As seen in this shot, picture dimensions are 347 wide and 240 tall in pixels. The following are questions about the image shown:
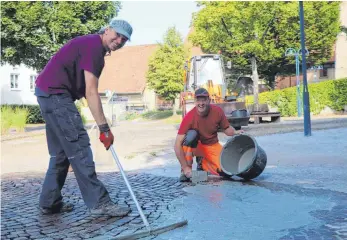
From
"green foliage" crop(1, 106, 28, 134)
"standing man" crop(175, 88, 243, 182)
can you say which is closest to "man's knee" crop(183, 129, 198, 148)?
"standing man" crop(175, 88, 243, 182)

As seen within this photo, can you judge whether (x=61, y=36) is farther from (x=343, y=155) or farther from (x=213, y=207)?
(x=213, y=207)

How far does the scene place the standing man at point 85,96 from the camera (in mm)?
4023

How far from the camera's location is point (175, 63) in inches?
1597

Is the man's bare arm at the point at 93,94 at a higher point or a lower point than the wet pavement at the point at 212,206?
higher

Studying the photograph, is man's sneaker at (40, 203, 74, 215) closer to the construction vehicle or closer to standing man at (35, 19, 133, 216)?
standing man at (35, 19, 133, 216)

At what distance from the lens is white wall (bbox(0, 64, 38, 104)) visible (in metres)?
40.9

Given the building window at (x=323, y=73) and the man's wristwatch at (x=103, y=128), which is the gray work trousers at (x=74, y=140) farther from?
the building window at (x=323, y=73)

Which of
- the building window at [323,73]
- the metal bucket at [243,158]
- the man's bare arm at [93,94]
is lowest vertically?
the metal bucket at [243,158]

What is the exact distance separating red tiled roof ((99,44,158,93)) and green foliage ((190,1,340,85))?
15.5 m

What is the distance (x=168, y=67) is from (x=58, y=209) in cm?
3596

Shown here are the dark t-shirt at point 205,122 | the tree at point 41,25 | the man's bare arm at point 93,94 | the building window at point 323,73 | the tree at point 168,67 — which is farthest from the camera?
the building window at point 323,73

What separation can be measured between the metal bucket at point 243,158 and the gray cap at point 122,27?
2591 mm

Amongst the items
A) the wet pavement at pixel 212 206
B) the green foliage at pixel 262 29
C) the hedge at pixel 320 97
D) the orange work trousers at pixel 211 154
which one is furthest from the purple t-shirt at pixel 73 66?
the green foliage at pixel 262 29

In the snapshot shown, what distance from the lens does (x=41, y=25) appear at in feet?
68.7
